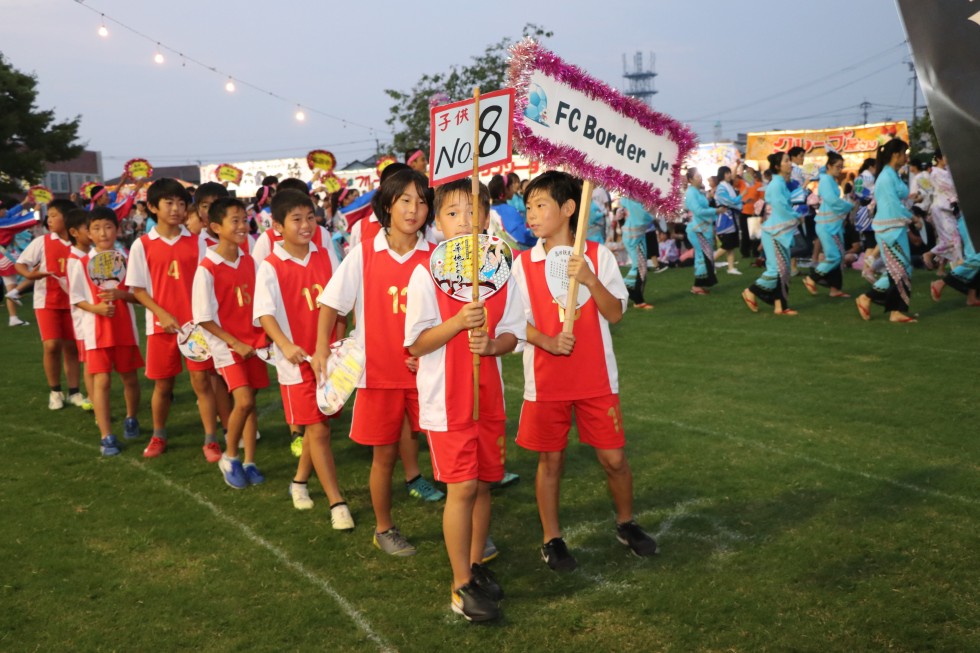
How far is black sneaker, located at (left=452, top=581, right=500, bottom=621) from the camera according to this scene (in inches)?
154

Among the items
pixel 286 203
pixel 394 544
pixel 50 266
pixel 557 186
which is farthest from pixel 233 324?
pixel 50 266

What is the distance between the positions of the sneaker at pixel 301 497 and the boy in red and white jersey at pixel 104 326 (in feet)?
7.03

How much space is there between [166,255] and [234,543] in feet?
8.71

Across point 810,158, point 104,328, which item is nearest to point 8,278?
point 104,328

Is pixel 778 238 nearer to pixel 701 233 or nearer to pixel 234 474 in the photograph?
pixel 701 233

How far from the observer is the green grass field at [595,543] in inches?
153

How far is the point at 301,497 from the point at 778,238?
8753 millimetres

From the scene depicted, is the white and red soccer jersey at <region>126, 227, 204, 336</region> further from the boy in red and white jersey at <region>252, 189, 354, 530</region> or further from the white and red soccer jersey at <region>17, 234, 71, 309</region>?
the white and red soccer jersey at <region>17, 234, 71, 309</region>

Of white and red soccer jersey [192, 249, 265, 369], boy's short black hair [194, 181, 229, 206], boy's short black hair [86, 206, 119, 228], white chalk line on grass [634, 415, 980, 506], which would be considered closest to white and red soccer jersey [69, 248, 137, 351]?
boy's short black hair [86, 206, 119, 228]

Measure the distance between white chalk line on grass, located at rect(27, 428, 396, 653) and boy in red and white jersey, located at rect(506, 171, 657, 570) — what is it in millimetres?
1018

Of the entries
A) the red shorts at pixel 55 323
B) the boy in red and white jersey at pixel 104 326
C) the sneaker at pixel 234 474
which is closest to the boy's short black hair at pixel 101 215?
the boy in red and white jersey at pixel 104 326

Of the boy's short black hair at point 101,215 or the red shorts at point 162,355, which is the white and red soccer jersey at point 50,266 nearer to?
the boy's short black hair at point 101,215

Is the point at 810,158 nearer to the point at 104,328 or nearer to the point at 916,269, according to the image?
the point at 916,269

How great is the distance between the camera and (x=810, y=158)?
26.6 meters
